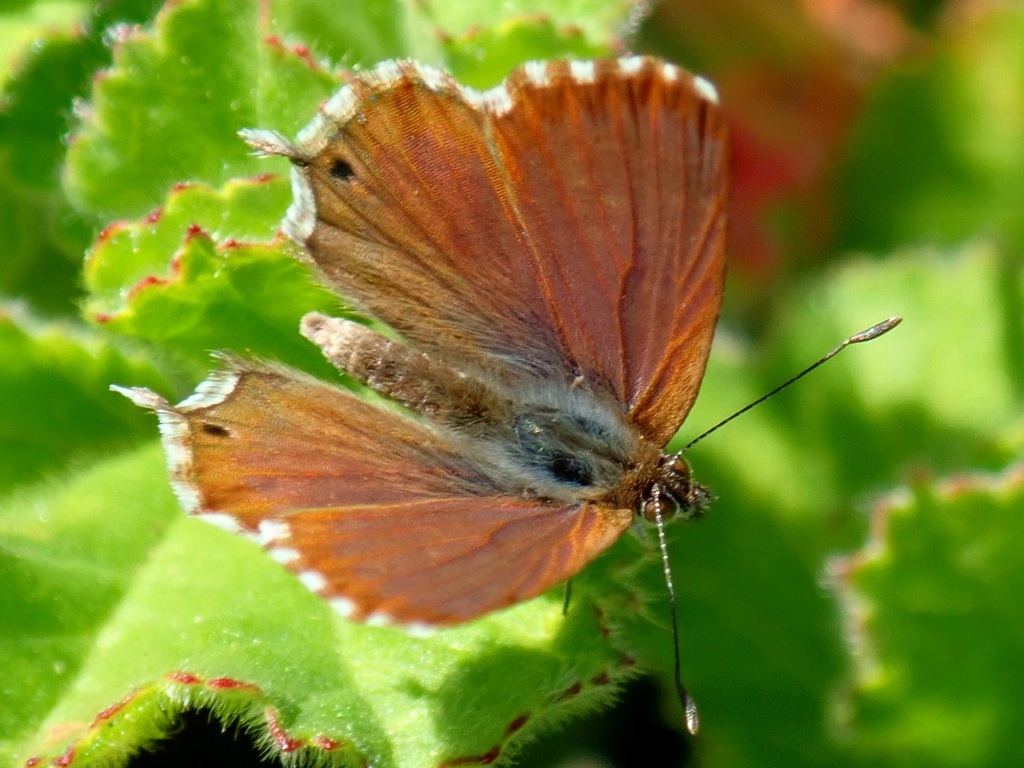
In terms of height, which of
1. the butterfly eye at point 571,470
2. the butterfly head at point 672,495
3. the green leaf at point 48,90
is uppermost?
the green leaf at point 48,90

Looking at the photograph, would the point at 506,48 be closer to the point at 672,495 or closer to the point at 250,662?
the point at 672,495

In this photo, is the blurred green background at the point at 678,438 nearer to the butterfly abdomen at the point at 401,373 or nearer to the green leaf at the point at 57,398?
the green leaf at the point at 57,398

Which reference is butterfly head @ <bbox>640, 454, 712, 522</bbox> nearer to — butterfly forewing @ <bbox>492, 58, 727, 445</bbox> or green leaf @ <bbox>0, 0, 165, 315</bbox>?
butterfly forewing @ <bbox>492, 58, 727, 445</bbox>

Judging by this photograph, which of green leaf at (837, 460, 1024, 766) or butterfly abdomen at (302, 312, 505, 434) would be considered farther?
green leaf at (837, 460, 1024, 766)

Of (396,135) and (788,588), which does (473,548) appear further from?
(788,588)

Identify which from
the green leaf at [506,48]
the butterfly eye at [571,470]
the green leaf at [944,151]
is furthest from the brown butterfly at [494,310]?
the green leaf at [944,151]

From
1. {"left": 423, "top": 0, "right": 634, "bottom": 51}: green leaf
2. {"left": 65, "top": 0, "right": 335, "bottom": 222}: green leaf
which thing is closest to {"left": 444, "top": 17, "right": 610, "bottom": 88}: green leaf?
{"left": 423, "top": 0, "right": 634, "bottom": 51}: green leaf
